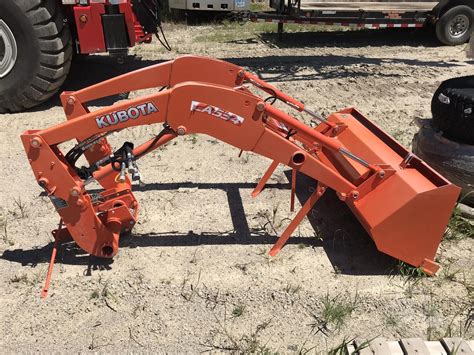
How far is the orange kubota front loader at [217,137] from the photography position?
118 inches

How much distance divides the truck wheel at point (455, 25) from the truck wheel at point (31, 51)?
8261 millimetres

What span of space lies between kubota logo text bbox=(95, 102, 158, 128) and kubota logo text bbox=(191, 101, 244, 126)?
0.85 ft

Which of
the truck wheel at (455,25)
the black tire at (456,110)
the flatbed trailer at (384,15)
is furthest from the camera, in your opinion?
the truck wheel at (455,25)

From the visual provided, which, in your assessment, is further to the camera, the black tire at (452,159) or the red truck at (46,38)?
the red truck at (46,38)

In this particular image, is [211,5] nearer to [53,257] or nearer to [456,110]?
[456,110]

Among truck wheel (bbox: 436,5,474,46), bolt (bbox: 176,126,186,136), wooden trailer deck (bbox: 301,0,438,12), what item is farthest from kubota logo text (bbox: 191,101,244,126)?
truck wheel (bbox: 436,5,474,46)

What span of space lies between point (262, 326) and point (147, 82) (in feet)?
6.23

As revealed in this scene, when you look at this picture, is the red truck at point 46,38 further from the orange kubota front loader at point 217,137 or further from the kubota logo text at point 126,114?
the kubota logo text at point 126,114

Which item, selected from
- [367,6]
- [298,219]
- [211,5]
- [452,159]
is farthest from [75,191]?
→ [367,6]

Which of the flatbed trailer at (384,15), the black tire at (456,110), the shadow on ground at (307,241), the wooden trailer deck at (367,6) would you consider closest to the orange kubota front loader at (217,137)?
the shadow on ground at (307,241)

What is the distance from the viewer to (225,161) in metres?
5.17

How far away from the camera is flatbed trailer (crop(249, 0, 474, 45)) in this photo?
1014cm

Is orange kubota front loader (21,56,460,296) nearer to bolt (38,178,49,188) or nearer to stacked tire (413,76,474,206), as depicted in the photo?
bolt (38,178,49,188)

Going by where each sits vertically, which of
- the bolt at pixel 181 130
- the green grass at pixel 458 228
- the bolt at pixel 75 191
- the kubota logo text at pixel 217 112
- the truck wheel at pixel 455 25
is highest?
the kubota logo text at pixel 217 112
